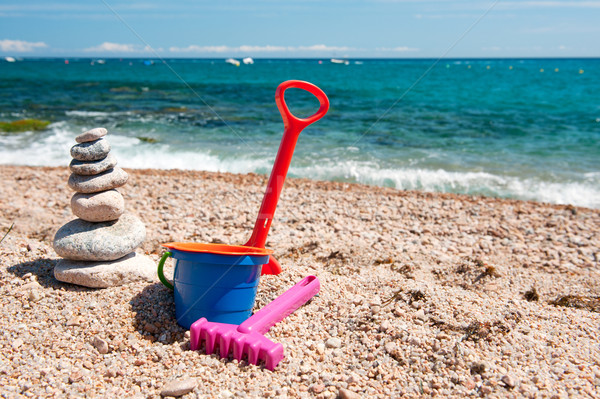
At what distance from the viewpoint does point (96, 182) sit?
157 inches

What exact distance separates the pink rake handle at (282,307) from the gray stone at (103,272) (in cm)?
119

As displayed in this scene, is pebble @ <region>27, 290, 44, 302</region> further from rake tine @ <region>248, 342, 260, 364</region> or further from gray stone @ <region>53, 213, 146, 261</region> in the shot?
rake tine @ <region>248, 342, 260, 364</region>

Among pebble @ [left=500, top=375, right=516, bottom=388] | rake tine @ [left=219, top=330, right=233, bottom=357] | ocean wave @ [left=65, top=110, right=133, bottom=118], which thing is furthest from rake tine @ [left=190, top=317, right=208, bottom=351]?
ocean wave @ [left=65, top=110, right=133, bottom=118]

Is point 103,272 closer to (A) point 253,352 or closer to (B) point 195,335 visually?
(B) point 195,335

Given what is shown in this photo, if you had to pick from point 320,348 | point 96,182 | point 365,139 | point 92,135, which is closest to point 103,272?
point 96,182

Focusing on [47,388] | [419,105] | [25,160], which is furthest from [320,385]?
[419,105]

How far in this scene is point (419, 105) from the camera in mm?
21375

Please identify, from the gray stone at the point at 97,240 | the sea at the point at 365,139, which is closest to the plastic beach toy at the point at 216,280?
the gray stone at the point at 97,240

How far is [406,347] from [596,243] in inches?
166

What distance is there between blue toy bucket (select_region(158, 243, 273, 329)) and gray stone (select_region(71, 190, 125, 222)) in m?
0.81

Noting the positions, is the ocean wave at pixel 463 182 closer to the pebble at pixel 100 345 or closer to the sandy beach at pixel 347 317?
A: the sandy beach at pixel 347 317

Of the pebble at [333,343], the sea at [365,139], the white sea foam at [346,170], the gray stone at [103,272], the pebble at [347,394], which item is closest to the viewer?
the pebble at [347,394]

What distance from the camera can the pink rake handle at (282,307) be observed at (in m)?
3.32

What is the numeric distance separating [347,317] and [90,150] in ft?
7.75
